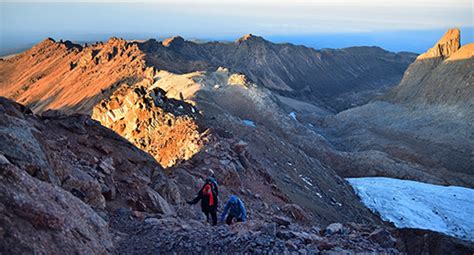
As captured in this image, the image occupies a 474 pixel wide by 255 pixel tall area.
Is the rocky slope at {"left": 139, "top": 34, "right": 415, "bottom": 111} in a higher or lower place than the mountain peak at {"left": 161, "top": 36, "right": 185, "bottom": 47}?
lower

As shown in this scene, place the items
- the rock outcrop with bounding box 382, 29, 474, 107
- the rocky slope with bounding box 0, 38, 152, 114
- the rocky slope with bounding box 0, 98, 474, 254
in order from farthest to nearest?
the rock outcrop with bounding box 382, 29, 474, 107
the rocky slope with bounding box 0, 38, 152, 114
the rocky slope with bounding box 0, 98, 474, 254

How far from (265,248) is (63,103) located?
140 feet

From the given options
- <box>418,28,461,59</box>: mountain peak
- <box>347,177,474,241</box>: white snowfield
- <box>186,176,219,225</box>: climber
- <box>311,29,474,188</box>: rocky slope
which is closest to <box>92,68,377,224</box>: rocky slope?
<box>347,177,474,241</box>: white snowfield

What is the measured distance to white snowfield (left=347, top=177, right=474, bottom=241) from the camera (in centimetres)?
2123

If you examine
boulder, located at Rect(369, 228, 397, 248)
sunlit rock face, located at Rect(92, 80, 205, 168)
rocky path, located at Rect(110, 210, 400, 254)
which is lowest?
sunlit rock face, located at Rect(92, 80, 205, 168)

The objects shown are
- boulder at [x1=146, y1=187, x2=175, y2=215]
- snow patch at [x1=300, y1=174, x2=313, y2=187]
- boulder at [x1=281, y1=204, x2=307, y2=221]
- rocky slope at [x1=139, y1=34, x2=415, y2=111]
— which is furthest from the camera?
rocky slope at [x1=139, y1=34, x2=415, y2=111]

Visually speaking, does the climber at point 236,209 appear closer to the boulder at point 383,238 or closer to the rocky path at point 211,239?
the rocky path at point 211,239

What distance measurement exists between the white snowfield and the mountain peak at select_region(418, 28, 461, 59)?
127ft

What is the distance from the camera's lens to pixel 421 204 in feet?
76.1

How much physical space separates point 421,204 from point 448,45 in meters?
42.9

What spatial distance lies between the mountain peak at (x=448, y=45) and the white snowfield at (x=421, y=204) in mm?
38613

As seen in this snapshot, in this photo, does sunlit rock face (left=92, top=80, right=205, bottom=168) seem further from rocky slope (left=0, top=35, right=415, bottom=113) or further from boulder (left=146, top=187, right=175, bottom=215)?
rocky slope (left=0, top=35, right=415, bottom=113)

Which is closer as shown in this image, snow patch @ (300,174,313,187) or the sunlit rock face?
the sunlit rock face

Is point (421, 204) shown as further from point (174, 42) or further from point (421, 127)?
point (174, 42)
